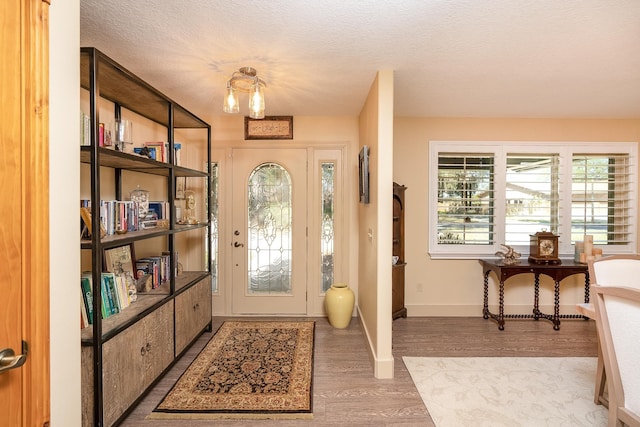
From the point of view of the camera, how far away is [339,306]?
3.44m

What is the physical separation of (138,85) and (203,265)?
2.34m

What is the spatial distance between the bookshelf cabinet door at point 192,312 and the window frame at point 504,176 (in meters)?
2.71

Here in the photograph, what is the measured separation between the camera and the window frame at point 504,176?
3910mm

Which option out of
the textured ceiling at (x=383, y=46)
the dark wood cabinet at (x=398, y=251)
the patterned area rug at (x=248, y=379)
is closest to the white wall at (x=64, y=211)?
the textured ceiling at (x=383, y=46)

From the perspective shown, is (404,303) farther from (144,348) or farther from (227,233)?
(144,348)

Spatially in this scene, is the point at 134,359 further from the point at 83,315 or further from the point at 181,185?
the point at 181,185

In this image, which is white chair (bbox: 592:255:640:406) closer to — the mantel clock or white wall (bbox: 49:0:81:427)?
the mantel clock

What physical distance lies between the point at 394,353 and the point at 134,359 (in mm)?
2144

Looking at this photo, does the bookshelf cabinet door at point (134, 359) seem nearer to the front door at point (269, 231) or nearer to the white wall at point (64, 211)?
the white wall at point (64, 211)

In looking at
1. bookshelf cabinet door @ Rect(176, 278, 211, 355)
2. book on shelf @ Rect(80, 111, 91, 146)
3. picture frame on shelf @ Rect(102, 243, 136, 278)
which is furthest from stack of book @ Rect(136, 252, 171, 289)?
book on shelf @ Rect(80, 111, 91, 146)

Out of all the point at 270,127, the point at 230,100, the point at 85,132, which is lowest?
the point at 85,132

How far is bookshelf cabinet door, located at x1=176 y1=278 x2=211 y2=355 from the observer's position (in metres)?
2.70

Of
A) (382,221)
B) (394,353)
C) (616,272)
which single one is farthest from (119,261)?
(616,272)

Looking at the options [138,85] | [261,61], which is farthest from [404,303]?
[138,85]
